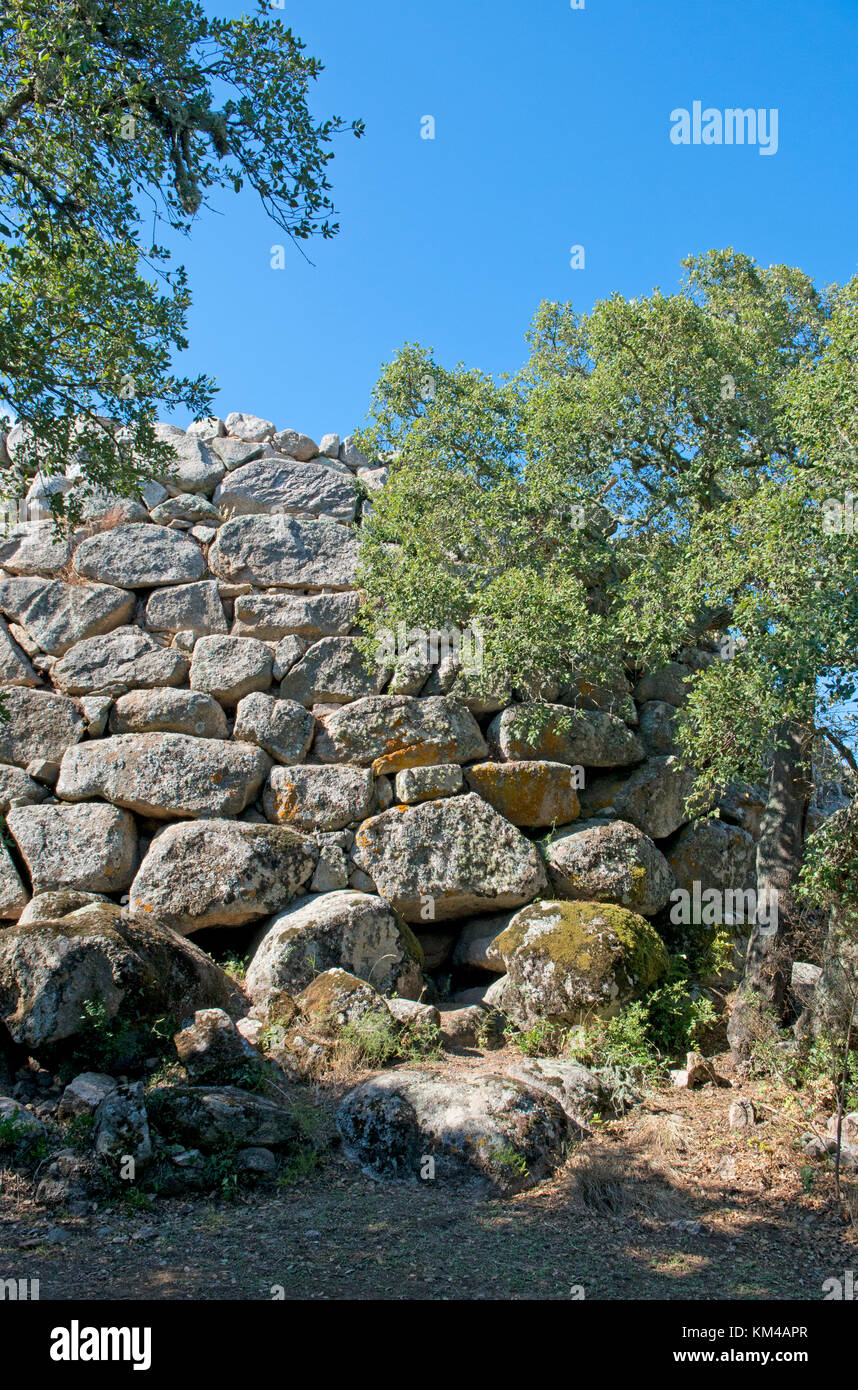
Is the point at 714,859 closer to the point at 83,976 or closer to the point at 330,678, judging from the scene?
the point at 330,678

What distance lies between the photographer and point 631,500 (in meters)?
10.9

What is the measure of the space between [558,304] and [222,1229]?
11.8 m

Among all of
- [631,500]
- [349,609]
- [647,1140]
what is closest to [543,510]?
[631,500]

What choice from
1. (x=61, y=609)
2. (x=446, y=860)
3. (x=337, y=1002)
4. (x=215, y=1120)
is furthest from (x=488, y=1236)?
(x=61, y=609)

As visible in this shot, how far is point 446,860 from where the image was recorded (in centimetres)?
954

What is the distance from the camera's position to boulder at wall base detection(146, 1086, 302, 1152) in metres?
6.13

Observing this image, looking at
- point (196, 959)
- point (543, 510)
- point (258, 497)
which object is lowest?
point (196, 959)

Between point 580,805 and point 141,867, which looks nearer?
point 141,867

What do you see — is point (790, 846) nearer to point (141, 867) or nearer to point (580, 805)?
point (580, 805)

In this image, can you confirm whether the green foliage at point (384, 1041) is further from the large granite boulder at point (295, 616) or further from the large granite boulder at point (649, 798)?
the large granite boulder at point (295, 616)

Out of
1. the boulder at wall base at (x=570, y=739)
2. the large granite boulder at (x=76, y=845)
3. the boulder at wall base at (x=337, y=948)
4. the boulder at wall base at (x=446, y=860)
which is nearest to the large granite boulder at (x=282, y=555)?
the boulder at wall base at (x=570, y=739)

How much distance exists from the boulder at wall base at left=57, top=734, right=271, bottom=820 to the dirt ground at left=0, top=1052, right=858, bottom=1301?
3.83 m

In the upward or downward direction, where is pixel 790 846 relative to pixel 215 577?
downward

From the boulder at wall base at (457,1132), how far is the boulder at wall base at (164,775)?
12.4 feet
